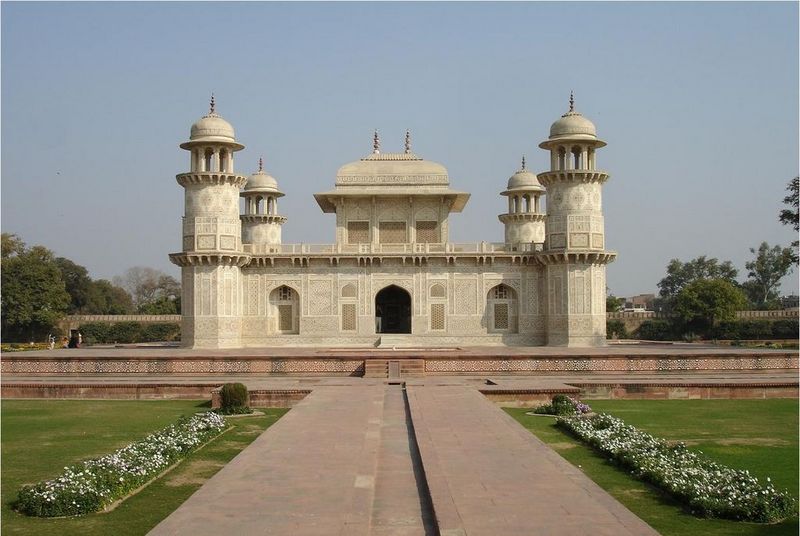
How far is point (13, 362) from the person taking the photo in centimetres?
2144

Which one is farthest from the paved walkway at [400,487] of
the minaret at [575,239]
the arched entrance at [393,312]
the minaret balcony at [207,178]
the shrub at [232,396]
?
the arched entrance at [393,312]

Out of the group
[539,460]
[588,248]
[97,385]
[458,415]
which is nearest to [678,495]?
[539,460]

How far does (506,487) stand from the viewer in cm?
751

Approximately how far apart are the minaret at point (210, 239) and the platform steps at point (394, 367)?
949 centimetres

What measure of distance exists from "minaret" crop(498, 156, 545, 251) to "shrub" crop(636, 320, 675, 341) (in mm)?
11027

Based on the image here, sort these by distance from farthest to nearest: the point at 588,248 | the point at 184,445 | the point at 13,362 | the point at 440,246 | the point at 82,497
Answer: the point at 440,246 < the point at 588,248 < the point at 13,362 < the point at 184,445 < the point at 82,497

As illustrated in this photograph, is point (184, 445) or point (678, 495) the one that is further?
point (184, 445)

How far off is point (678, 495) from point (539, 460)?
153 centimetres

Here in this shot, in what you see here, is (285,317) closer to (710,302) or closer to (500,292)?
(500,292)

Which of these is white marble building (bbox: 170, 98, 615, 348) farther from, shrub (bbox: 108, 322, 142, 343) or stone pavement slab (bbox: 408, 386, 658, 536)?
stone pavement slab (bbox: 408, 386, 658, 536)

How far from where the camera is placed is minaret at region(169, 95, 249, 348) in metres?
28.2

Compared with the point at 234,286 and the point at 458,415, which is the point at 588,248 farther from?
the point at 458,415

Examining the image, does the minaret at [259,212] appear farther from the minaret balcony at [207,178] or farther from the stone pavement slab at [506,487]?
the stone pavement slab at [506,487]

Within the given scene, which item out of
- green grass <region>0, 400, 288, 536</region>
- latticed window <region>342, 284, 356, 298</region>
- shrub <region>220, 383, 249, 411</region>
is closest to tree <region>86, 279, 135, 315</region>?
latticed window <region>342, 284, 356, 298</region>
